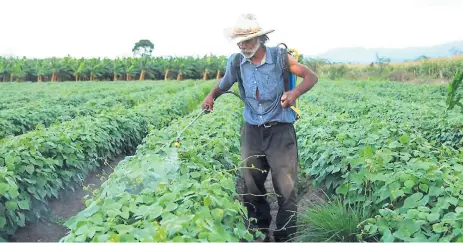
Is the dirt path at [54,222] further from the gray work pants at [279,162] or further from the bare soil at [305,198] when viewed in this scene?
the bare soil at [305,198]

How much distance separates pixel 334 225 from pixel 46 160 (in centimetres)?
354

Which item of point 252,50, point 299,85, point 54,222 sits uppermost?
point 252,50

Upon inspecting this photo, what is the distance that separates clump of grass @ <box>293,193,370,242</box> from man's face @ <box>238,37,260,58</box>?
5.46ft

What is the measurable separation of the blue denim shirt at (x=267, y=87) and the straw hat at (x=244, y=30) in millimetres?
281

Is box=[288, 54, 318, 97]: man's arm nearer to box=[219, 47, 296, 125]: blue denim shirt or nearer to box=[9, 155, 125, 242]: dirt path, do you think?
box=[219, 47, 296, 125]: blue denim shirt

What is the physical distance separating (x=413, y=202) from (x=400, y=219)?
1.31 ft

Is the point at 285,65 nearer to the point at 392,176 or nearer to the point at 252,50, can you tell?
the point at 252,50

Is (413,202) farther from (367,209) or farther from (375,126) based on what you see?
(375,126)

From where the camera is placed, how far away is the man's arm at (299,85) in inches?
185

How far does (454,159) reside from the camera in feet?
A: 16.6

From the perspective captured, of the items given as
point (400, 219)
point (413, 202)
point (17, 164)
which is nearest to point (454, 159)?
point (413, 202)

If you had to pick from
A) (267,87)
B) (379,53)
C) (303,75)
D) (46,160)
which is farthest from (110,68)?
(379,53)

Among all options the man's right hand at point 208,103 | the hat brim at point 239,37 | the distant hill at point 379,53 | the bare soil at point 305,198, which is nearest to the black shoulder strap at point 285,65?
the hat brim at point 239,37

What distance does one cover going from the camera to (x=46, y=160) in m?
6.29
